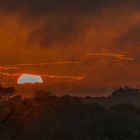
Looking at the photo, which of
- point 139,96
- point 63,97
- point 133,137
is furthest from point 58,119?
point 139,96

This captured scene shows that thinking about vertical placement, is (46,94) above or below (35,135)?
above

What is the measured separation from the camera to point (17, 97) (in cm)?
6338

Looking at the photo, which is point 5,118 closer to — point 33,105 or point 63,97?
point 33,105

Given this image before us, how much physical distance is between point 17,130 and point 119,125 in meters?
7.82

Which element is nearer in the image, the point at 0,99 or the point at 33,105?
the point at 0,99

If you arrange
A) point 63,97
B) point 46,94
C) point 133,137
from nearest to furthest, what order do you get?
1. point 133,137
2. point 46,94
3. point 63,97

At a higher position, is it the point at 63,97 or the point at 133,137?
the point at 63,97

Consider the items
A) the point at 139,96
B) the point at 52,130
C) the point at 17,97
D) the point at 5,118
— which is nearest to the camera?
the point at 52,130

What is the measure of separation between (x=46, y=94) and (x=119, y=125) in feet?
106

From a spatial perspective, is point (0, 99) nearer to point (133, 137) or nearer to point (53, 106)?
point (53, 106)

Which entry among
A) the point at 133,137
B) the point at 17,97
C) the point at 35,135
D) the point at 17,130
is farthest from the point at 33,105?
the point at 133,137

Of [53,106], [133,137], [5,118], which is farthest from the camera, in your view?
[53,106]

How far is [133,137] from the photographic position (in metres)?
44.7

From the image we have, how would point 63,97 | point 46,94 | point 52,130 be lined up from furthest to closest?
point 63,97
point 46,94
point 52,130
